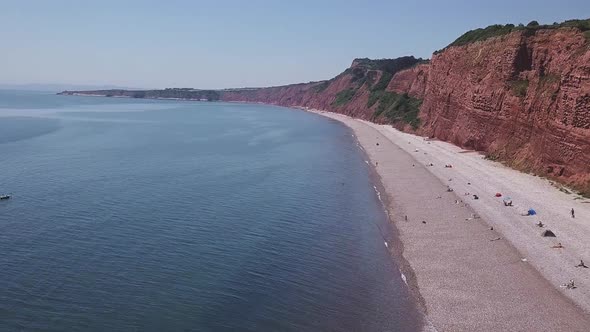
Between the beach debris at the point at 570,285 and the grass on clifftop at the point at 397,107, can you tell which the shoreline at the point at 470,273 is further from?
the grass on clifftop at the point at 397,107

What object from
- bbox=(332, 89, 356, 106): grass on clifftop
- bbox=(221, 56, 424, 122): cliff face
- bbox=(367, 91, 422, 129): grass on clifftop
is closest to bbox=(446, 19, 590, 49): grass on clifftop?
bbox=(367, 91, 422, 129): grass on clifftop

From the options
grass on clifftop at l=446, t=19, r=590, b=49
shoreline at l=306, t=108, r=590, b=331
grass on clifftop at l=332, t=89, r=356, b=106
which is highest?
grass on clifftop at l=446, t=19, r=590, b=49

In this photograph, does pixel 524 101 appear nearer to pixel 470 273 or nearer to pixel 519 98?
pixel 519 98

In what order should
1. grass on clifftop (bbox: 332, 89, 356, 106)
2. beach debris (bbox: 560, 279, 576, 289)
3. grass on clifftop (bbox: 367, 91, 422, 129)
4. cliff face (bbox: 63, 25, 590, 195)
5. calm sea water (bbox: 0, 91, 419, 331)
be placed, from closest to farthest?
1. calm sea water (bbox: 0, 91, 419, 331)
2. beach debris (bbox: 560, 279, 576, 289)
3. cliff face (bbox: 63, 25, 590, 195)
4. grass on clifftop (bbox: 367, 91, 422, 129)
5. grass on clifftop (bbox: 332, 89, 356, 106)

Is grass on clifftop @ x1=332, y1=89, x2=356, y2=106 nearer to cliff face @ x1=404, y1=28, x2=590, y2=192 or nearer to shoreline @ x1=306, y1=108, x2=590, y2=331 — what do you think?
cliff face @ x1=404, y1=28, x2=590, y2=192

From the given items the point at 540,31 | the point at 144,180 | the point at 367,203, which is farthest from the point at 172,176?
the point at 540,31

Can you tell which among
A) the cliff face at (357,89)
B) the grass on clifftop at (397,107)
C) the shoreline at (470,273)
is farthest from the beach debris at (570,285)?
the cliff face at (357,89)

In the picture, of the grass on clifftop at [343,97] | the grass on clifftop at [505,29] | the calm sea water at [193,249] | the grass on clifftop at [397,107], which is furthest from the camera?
the grass on clifftop at [343,97]
